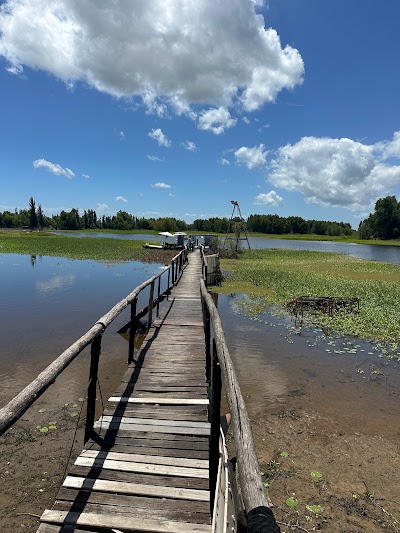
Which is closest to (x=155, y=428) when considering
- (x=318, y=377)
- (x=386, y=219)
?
(x=318, y=377)

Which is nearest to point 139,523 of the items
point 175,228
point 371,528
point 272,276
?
point 371,528

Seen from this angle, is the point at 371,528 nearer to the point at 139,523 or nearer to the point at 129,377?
the point at 139,523

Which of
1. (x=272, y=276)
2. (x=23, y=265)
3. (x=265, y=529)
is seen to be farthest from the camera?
(x=23, y=265)

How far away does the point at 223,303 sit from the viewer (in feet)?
62.1

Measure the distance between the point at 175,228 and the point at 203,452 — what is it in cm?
13594

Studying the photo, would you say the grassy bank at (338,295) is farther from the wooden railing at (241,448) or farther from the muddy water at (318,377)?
the wooden railing at (241,448)

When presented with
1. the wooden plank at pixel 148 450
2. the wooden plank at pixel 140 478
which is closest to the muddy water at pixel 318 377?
the wooden plank at pixel 148 450

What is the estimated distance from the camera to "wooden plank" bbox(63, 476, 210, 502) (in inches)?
137

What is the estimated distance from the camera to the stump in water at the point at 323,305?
1661 centimetres

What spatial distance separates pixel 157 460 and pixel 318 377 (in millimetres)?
6644

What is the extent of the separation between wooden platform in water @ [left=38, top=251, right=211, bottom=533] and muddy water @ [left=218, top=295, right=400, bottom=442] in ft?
8.45

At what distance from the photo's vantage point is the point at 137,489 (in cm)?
354

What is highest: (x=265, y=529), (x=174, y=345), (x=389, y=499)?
(x=265, y=529)

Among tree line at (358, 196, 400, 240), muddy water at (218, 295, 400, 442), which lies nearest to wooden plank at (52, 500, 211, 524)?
muddy water at (218, 295, 400, 442)
